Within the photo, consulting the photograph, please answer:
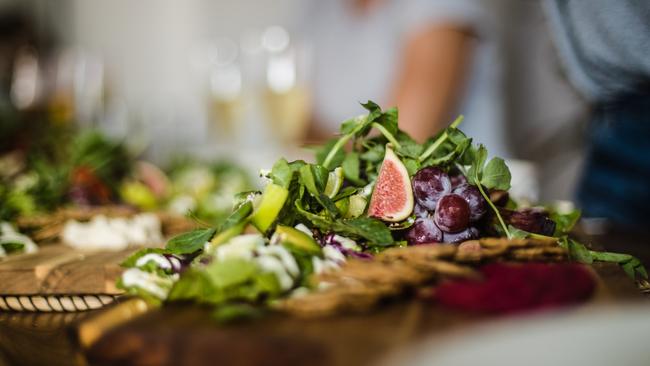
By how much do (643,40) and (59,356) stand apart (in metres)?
1.18

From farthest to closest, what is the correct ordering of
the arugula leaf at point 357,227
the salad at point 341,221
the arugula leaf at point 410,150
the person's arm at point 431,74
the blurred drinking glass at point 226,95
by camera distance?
the blurred drinking glass at point 226,95, the person's arm at point 431,74, the arugula leaf at point 410,150, the arugula leaf at point 357,227, the salad at point 341,221

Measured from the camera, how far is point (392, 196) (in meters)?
0.70

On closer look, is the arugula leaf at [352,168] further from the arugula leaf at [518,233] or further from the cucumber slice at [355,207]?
the arugula leaf at [518,233]

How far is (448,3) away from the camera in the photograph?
1989mm

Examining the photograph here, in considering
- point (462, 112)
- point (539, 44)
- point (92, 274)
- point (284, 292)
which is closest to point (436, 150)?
point (284, 292)

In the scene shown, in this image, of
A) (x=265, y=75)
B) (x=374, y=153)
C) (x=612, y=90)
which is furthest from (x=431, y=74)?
(x=374, y=153)

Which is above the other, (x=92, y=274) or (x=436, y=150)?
(x=436, y=150)

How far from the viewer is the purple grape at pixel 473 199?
0.71 m

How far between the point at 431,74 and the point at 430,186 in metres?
1.42

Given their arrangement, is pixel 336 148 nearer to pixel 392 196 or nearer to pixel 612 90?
pixel 392 196

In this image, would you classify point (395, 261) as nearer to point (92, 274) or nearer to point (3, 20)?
point (92, 274)

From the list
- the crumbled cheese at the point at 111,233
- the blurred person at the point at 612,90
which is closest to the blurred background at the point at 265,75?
the blurred person at the point at 612,90

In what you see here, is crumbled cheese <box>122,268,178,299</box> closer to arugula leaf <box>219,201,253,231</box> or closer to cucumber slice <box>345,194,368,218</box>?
arugula leaf <box>219,201,253,231</box>

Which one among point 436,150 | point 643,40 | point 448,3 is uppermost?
point 448,3
